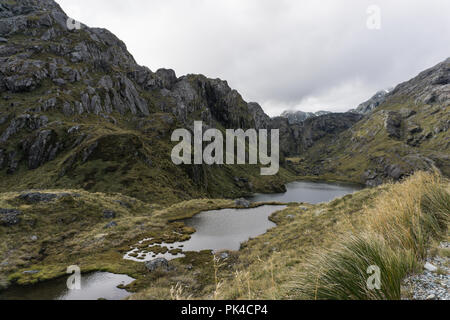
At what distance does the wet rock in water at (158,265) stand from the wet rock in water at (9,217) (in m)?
23.4

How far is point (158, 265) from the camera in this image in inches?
774

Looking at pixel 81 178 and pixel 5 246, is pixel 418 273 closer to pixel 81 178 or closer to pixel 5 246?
pixel 5 246

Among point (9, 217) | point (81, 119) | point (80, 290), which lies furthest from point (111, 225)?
point (81, 119)

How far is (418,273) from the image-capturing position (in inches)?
150

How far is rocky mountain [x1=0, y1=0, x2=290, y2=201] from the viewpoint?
242ft

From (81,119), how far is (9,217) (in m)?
91.5

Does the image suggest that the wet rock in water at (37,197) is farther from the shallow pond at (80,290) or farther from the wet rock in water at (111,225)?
the shallow pond at (80,290)

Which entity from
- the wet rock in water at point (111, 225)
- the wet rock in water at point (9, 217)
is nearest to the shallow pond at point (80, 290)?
the wet rock in water at point (111, 225)

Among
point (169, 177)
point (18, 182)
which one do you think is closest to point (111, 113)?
point (18, 182)

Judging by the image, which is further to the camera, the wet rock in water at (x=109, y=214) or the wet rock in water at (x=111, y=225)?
the wet rock in water at (x=109, y=214)

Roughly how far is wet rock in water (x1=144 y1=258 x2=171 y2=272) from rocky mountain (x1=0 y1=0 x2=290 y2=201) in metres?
49.2

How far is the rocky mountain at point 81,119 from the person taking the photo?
73625 mm

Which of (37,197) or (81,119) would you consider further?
(81,119)

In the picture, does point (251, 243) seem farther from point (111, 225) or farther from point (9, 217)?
point (9, 217)
